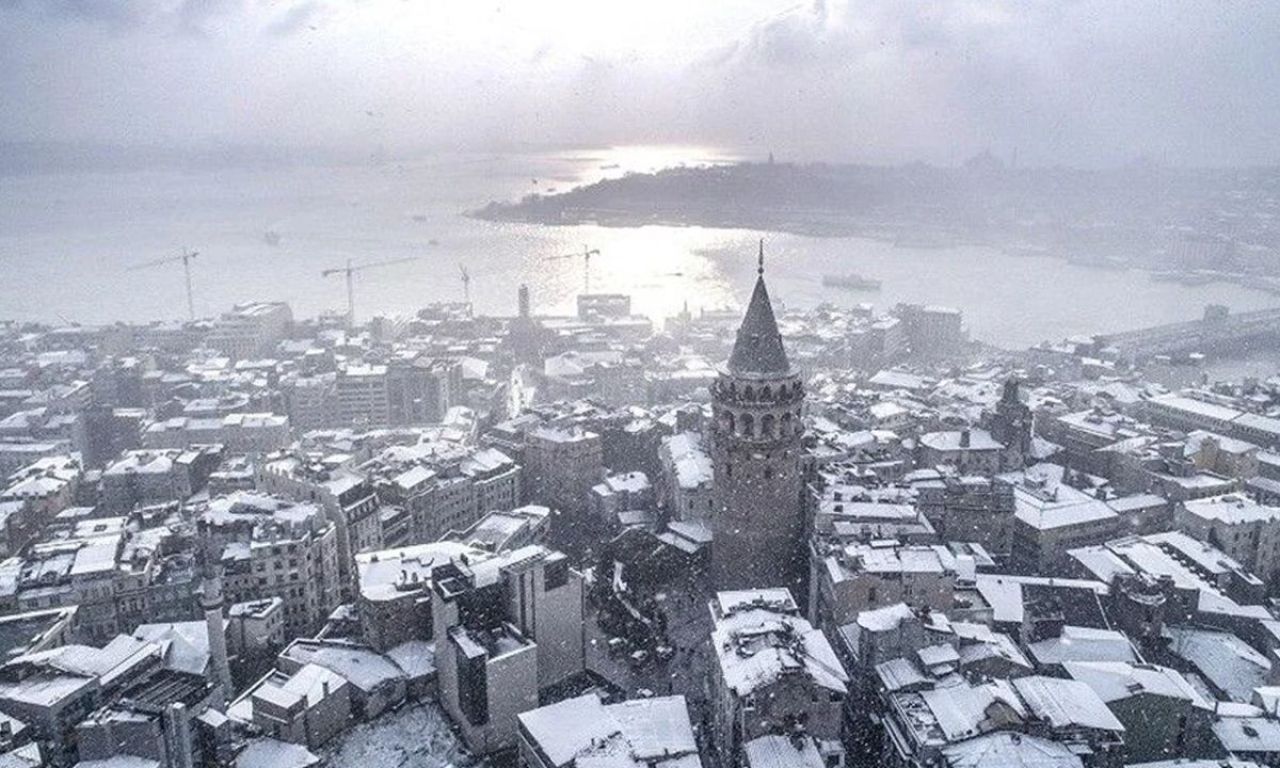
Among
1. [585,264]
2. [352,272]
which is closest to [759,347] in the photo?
[585,264]

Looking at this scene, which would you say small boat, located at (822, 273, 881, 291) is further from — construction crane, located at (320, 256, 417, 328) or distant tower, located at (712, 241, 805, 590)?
→ distant tower, located at (712, 241, 805, 590)

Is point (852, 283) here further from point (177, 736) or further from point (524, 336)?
point (177, 736)

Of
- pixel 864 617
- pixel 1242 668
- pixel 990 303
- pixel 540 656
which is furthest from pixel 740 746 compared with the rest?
pixel 990 303

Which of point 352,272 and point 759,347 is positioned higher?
point 759,347

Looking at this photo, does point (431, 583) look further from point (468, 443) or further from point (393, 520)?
point (468, 443)

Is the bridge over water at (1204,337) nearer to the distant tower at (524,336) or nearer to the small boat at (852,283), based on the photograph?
the small boat at (852,283)

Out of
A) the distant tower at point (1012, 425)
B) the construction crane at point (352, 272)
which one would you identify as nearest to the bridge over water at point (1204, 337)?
the distant tower at point (1012, 425)

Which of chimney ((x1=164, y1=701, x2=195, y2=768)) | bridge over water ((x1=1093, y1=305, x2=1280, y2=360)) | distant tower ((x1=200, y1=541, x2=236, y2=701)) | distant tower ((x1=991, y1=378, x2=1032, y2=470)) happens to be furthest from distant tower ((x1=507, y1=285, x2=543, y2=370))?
chimney ((x1=164, y1=701, x2=195, y2=768))

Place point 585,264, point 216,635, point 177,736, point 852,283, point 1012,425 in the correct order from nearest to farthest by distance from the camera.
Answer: point 177,736 → point 216,635 → point 1012,425 → point 852,283 → point 585,264
